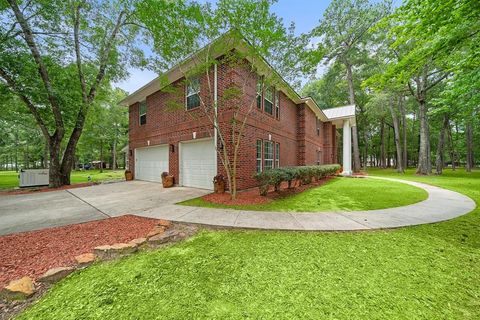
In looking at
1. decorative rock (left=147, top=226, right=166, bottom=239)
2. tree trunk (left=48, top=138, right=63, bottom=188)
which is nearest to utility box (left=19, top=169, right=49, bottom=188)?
tree trunk (left=48, top=138, right=63, bottom=188)

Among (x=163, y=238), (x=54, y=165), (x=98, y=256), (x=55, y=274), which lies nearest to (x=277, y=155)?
(x=163, y=238)

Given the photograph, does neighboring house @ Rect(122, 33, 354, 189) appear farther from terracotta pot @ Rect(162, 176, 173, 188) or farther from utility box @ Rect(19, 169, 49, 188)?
utility box @ Rect(19, 169, 49, 188)

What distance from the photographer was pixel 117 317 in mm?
1821

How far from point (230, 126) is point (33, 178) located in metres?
12.9

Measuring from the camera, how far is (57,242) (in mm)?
3459

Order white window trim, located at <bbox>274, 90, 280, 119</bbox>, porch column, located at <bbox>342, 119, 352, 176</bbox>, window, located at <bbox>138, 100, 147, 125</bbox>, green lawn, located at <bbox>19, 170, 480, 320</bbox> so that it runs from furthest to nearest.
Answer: porch column, located at <bbox>342, 119, 352, 176</bbox> < window, located at <bbox>138, 100, 147, 125</bbox> < white window trim, located at <bbox>274, 90, 280, 119</bbox> < green lawn, located at <bbox>19, 170, 480, 320</bbox>

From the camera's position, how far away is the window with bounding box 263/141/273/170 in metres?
10.1

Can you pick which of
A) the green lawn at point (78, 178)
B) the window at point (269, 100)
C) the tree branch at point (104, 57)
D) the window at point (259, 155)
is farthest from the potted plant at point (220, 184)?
the green lawn at point (78, 178)

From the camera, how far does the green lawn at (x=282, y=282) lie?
1.88 meters

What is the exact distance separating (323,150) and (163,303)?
777 inches

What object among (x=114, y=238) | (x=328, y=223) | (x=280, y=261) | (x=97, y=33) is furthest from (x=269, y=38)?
(x=97, y=33)

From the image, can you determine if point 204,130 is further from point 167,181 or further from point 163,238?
point 163,238

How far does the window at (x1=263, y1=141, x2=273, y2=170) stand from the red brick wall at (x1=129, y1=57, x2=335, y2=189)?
0.47 meters

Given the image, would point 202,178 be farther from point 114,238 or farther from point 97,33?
point 97,33
